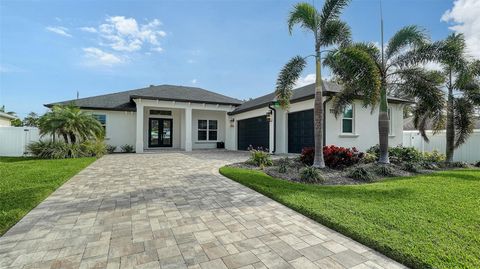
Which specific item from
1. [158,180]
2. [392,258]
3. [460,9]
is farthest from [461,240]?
[460,9]

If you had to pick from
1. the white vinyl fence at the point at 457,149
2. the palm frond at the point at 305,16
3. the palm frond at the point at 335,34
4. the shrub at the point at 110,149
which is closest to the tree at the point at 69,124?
the shrub at the point at 110,149

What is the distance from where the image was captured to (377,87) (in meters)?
6.83

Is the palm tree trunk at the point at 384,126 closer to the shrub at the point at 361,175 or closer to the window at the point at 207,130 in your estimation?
the shrub at the point at 361,175

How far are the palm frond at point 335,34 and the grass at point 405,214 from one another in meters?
5.24

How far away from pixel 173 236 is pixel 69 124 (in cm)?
1212

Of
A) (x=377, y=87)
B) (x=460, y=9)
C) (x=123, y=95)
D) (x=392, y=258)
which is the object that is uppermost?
(x=460, y=9)

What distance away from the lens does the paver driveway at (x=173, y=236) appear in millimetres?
2412

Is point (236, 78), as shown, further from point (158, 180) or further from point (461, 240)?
point (461, 240)

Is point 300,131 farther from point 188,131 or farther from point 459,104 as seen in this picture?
point 188,131

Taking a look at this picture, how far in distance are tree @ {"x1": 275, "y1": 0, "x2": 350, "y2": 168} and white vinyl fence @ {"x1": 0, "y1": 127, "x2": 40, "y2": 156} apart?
46.3 ft

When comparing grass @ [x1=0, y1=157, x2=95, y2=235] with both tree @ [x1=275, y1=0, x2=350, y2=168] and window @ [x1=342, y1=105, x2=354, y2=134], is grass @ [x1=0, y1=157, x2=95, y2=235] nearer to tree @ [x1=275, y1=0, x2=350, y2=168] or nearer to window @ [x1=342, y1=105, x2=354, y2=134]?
tree @ [x1=275, y1=0, x2=350, y2=168]

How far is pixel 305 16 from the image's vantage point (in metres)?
7.96

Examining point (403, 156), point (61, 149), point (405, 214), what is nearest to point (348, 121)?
point (403, 156)

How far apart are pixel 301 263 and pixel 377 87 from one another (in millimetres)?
6223
